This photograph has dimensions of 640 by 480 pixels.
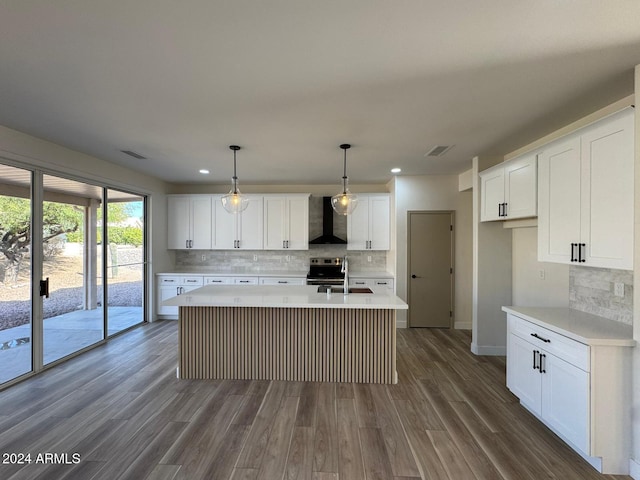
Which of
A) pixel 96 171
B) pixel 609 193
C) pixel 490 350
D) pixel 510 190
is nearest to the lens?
pixel 609 193

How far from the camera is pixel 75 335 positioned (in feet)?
12.7

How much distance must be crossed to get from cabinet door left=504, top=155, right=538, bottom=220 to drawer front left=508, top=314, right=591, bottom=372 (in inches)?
41.8

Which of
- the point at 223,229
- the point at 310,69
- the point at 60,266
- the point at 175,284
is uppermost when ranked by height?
the point at 310,69

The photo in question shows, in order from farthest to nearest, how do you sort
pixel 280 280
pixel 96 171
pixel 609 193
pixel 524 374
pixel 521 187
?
pixel 280 280 < pixel 96 171 < pixel 521 187 < pixel 524 374 < pixel 609 193

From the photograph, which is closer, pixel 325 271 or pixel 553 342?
pixel 553 342

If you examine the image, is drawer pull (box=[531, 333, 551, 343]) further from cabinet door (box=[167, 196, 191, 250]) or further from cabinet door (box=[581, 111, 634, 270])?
cabinet door (box=[167, 196, 191, 250])

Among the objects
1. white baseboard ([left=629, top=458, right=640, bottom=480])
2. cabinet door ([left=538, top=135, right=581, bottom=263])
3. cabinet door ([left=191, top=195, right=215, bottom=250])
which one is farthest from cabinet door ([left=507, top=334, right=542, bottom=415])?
cabinet door ([left=191, top=195, right=215, bottom=250])

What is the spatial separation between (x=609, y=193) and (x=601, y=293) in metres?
0.99

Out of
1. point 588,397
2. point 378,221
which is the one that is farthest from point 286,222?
point 588,397

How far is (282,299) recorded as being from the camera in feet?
9.82

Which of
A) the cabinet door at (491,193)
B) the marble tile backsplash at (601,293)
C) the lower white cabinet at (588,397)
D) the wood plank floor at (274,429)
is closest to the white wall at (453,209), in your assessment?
the cabinet door at (491,193)

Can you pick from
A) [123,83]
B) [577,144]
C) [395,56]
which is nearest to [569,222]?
[577,144]

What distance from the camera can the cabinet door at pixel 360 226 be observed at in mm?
5391

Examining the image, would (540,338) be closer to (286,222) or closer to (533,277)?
(533,277)
